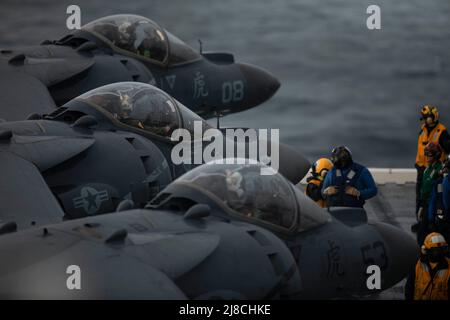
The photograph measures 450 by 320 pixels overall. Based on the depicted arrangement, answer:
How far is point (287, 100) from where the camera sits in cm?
5209

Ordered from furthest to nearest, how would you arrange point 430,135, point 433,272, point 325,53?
point 325,53 < point 430,135 < point 433,272

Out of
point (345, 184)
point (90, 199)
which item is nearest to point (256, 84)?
point (345, 184)

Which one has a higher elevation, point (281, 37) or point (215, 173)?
point (215, 173)

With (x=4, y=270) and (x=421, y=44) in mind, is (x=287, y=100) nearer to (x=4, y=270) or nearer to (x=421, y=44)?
(x=421, y=44)

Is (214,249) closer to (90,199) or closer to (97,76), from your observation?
(90,199)

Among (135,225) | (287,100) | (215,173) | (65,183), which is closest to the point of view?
(135,225)

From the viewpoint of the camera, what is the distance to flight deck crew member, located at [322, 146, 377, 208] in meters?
18.3

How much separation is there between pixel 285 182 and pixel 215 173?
96 cm

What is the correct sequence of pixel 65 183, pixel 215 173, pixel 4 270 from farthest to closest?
pixel 65 183
pixel 215 173
pixel 4 270

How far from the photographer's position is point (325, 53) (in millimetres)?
58000

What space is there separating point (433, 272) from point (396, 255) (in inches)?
59.2

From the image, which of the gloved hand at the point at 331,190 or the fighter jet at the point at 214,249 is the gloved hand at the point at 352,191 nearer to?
the gloved hand at the point at 331,190

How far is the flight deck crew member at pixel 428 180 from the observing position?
19500mm

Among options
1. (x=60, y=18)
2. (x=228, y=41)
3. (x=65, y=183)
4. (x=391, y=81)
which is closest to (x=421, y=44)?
(x=391, y=81)
